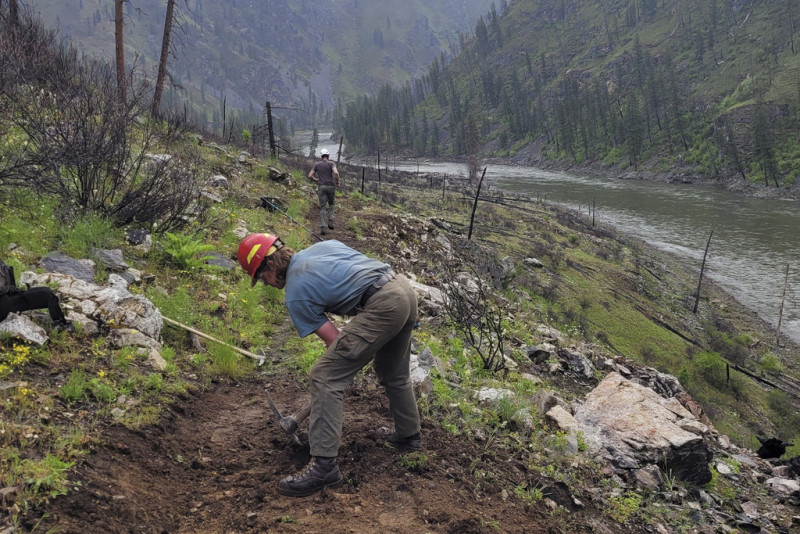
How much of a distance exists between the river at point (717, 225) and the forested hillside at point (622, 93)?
10821 mm

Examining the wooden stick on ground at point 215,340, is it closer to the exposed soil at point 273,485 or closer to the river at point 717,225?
the exposed soil at point 273,485

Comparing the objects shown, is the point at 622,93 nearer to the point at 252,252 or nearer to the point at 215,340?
the point at 215,340

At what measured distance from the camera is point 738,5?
119 m

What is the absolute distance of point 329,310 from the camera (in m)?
3.60

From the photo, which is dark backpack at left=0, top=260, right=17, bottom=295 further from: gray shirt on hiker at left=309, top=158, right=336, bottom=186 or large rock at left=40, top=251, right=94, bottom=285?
gray shirt on hiker at left=309, top=158, right=336, bottom=186

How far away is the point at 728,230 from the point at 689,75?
79.0 meters

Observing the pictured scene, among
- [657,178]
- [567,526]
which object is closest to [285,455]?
[567,526]

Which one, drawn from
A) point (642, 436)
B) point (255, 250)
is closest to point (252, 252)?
point (255, 250)

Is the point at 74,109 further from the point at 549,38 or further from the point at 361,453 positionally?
the point at 549,38

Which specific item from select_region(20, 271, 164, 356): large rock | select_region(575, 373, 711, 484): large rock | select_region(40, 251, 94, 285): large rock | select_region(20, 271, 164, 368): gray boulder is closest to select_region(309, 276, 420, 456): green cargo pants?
select_region(20, 271, 164, 368): gray boulder

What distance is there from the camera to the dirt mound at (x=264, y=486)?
3.15m

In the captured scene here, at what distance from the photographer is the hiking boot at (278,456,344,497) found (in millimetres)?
3455

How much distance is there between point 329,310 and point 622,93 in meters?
123

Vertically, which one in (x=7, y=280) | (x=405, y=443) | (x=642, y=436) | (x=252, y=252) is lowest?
(x=642, y=436)
